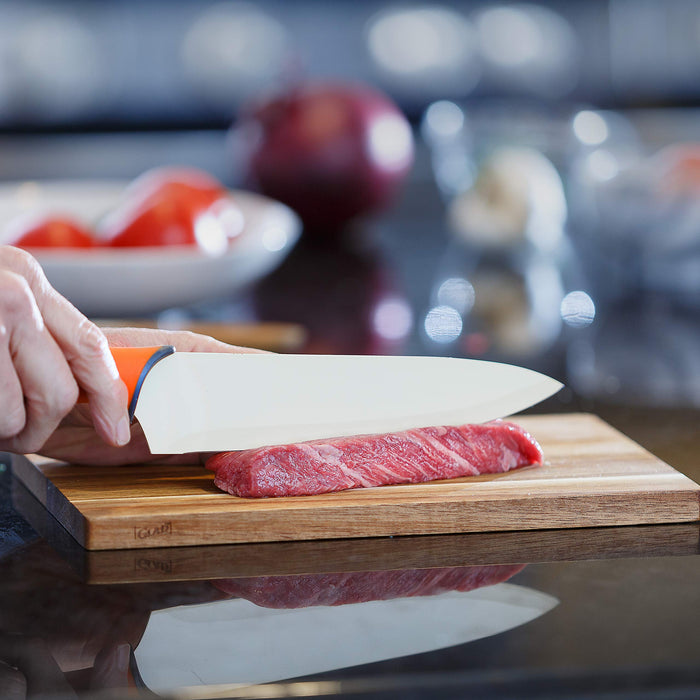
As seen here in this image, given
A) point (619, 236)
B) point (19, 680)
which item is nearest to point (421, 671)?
point (19, 680)

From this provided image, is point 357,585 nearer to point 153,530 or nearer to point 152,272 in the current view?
point 153,530

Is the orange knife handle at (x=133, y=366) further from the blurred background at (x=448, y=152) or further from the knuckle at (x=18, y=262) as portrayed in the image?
the blurred background at (x=448, y=152)

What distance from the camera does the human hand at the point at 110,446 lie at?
985 millimetres

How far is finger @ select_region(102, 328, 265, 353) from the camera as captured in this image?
985 millimetres

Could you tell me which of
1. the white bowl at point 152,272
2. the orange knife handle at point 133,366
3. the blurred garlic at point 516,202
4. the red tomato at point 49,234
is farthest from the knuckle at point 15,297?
the blurred garlic at point 516,202

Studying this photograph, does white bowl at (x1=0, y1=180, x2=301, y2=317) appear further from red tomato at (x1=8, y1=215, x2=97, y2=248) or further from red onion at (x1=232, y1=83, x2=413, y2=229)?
red onion at (x1=232, y1=83, x2=413, y2=229)

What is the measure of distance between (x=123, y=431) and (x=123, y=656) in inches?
9.6

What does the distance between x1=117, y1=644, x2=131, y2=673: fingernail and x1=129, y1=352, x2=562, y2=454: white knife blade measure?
9.4 inches

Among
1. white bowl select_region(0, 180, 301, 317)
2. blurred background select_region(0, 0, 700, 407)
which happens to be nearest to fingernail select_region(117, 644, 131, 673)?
blurred background select_region(0, 0, 700, 407)

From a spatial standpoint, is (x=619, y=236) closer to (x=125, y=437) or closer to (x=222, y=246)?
(x=222, y=246)

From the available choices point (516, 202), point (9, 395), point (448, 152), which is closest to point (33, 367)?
point (9, 395)

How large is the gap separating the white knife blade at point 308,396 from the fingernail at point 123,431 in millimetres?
25

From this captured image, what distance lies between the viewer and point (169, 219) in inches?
68.2

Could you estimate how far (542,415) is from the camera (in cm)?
119
